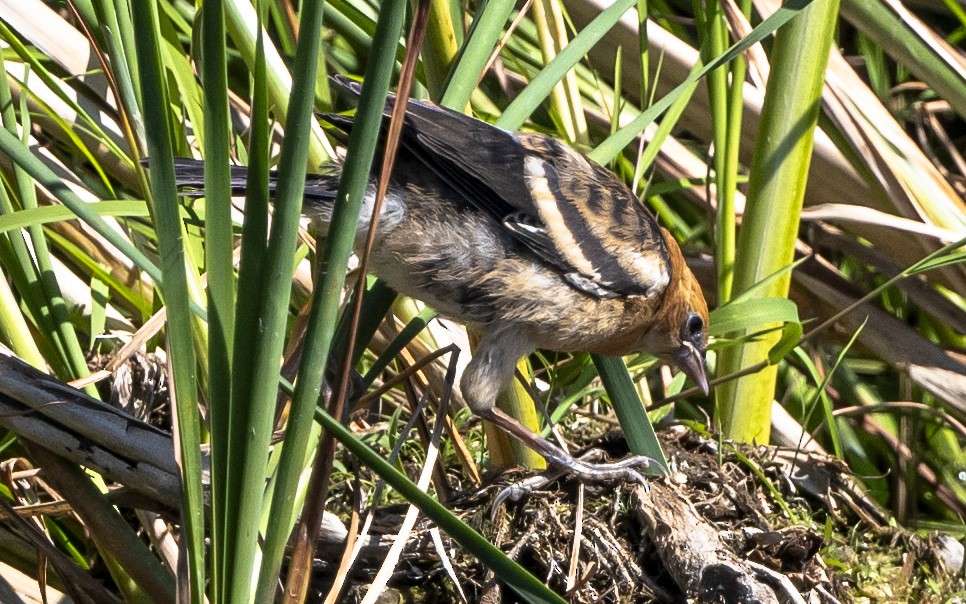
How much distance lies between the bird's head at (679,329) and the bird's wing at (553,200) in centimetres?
9

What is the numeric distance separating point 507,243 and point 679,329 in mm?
695

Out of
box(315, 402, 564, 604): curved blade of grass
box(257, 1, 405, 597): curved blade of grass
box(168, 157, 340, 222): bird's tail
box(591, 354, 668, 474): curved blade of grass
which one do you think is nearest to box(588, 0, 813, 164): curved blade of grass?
box(591, 354, 668, 474): curved blade of grass

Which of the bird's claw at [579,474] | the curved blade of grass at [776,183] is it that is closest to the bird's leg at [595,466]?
the bird's claw at [579,474]

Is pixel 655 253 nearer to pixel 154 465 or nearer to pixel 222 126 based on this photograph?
pixel 154 465

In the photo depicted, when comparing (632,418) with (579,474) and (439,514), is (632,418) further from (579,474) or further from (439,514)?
(439,514)

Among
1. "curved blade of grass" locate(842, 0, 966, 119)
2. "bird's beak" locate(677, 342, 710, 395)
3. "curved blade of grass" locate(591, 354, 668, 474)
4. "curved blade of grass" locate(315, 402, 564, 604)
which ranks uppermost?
"curved blade of grass" locate(842, 0, 966, 119)

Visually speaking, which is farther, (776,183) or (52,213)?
(776,183)

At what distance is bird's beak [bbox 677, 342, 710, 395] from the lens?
319cm

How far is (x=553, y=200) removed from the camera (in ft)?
9.37

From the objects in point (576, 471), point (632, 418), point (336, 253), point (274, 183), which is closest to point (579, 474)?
point (576, 471)

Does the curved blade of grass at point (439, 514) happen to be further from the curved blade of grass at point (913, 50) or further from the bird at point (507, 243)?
the curved blade of grass at point (913, 50)

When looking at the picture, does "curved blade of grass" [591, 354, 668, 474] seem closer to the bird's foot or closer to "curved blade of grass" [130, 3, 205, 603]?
the bird's foot

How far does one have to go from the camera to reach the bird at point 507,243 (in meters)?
2.64

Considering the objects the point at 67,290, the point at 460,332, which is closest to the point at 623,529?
the point at 460,332
